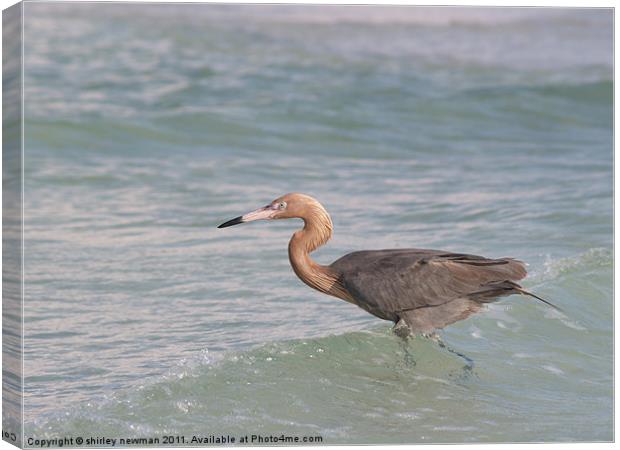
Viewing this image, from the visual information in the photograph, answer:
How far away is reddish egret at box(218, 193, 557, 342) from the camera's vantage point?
698cm

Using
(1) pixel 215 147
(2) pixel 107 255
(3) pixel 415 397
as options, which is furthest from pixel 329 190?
(3) pixel 415 397

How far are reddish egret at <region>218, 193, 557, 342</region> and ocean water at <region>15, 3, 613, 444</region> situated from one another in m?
0.38

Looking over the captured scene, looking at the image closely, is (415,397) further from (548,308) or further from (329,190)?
(329,190)

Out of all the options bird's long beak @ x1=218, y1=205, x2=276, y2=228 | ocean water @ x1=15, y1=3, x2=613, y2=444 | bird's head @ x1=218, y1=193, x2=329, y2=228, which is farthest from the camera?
bird's head @ x1=218, y1=193, x2=329, y2=228

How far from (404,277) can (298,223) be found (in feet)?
12.8

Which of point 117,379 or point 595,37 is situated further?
point 595,37

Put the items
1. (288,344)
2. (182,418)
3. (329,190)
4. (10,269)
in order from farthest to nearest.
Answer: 1. (329,190)
2. (288,344)
3. (182,418)
4. (10,269)

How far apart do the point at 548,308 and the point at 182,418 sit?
3.23m

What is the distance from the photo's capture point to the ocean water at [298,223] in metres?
6.50

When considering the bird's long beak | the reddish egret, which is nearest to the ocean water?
the reddish egret

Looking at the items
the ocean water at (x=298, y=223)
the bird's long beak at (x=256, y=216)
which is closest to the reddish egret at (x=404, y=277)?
the bird's long beak at (x=256, y=216)

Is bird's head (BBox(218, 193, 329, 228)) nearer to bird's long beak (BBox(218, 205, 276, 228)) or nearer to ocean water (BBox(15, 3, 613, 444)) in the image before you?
bird's long beak (BBox(218, 205, 276, 228))

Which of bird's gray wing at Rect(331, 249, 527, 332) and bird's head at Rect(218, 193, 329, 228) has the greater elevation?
bird's head at Rect(218, 193, 329, 228)

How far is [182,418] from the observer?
610 cm
